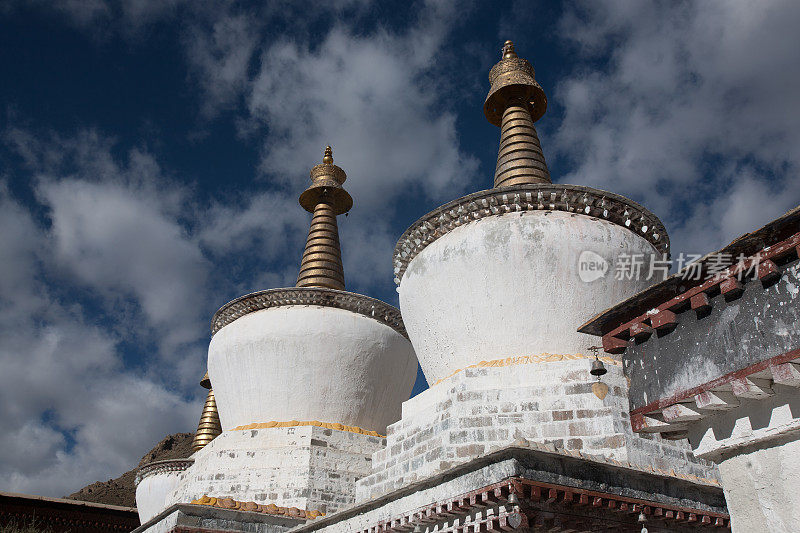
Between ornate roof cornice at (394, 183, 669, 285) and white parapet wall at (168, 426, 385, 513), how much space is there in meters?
4.07

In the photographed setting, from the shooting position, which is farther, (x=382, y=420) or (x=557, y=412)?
(x=382, y=420)

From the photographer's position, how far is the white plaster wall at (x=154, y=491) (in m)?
17.1

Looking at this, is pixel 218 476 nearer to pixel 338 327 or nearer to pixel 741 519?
pixel 338 327

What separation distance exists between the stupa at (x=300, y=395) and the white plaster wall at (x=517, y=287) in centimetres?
278

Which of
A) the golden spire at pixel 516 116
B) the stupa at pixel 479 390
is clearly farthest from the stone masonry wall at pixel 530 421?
the golden spire at pixel 516 116

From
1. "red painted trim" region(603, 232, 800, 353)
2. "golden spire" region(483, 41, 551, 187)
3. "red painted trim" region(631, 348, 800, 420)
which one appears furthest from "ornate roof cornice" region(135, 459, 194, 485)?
"red painted trim" region(631, 348, 800, 420)

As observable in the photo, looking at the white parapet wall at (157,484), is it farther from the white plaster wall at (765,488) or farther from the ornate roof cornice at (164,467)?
the white plaster wall at (765,488)

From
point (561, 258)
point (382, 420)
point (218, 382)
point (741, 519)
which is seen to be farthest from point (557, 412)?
point (218, 382)

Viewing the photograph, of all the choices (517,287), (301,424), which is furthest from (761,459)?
(301,424)

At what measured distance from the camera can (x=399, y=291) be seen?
10.5 m

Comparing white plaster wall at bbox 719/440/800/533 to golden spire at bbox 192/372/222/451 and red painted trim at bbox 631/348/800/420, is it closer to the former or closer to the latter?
red painted trim at bbox 631/348/800/420

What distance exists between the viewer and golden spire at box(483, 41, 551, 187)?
11.2m

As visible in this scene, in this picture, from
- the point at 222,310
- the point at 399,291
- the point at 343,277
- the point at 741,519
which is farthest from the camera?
the point at 343,277

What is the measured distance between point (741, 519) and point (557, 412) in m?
2.98
